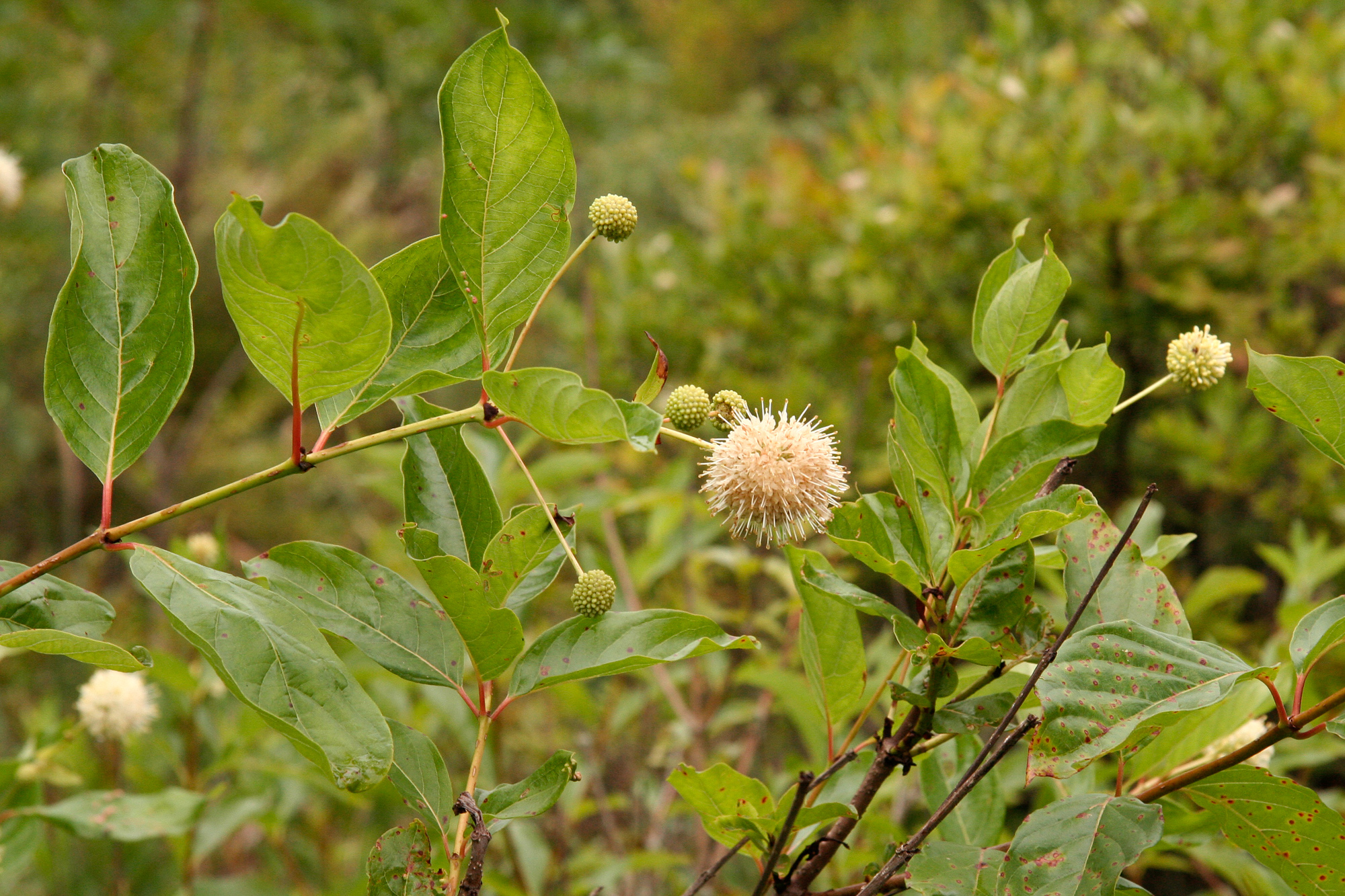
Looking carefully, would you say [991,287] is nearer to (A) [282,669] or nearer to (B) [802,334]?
(A) [282,669]

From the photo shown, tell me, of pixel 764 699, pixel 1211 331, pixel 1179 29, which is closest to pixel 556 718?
pixel 764 699

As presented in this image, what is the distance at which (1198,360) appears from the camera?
2.30 feet

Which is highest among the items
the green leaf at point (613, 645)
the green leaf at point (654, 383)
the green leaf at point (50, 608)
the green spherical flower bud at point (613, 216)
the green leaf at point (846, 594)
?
the green spherical flower bud at point (613, 216)

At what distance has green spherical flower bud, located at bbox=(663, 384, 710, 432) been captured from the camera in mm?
645

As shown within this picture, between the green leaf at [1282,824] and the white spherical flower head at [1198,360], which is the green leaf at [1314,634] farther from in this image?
the white spherical flower head at [1198,360]

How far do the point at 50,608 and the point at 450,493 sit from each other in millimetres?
246

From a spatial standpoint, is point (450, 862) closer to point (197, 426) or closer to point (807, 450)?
point (807, 450)

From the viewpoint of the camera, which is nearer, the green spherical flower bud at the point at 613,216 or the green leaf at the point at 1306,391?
the green leaf at the point at 1306,391

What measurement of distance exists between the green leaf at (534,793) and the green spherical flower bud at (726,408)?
0.24 m

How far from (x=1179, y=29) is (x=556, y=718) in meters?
2.24

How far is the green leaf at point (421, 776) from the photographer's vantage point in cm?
58

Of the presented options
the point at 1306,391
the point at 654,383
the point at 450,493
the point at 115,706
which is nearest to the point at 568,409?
the point at 654,383

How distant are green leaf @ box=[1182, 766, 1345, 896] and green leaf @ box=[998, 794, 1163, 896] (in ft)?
0.22

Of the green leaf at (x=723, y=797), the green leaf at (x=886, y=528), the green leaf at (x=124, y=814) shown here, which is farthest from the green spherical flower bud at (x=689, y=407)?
the green leaf at (x=124, y=814)
